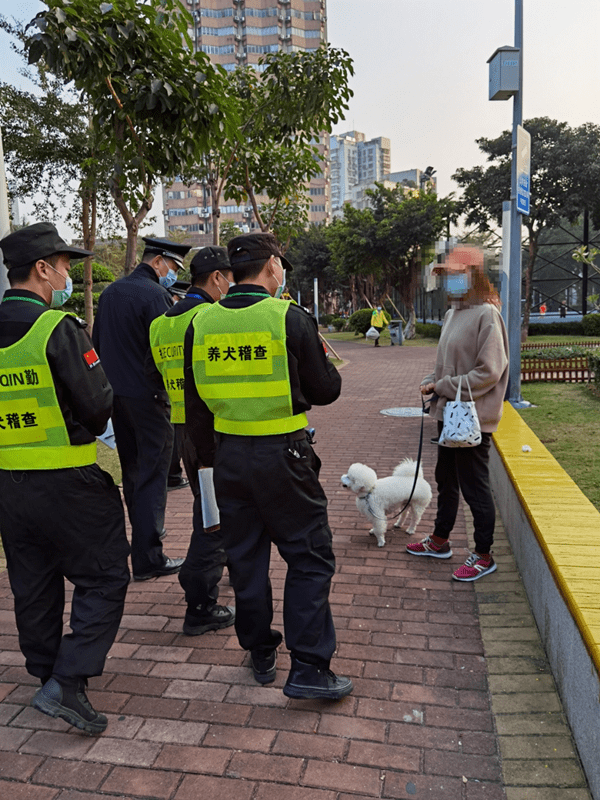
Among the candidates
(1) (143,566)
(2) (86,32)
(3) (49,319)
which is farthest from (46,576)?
(2) (86,32)

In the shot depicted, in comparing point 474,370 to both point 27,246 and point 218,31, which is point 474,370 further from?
point 218,31

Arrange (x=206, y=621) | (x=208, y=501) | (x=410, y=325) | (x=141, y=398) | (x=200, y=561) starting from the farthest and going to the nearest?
(x=410, y=325)
(x=141, y=398)
(x=206, y=621)
(x=200, y=561)
(x=208, y=501)

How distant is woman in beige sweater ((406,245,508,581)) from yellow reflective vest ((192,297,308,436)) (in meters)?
1.56

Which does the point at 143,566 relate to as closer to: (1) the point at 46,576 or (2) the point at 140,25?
(1) the point at 46,576

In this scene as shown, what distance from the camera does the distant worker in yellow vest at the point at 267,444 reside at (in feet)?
9.24

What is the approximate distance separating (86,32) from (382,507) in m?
4.76

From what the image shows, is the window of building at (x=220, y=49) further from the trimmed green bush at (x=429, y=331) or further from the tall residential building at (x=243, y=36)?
the trimmed green bush at (x=429, y=331)

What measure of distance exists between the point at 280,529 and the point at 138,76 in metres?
5.35

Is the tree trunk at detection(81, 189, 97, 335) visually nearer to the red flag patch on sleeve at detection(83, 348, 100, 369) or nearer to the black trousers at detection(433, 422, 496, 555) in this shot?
the black trousers at detection(433, 422, 496, 555)

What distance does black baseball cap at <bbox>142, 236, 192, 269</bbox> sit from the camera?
441 centimetres

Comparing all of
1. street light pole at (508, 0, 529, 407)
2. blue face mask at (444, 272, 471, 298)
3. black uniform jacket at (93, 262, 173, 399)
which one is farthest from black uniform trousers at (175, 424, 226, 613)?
street light pole at (508, 0, 529, 407)

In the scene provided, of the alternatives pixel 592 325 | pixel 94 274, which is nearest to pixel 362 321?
pixel 592 325

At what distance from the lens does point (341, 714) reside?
2939 mm

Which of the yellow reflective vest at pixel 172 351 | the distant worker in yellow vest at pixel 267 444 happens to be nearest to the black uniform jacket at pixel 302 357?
the distant worker in yellow vest at pixel 267 444
